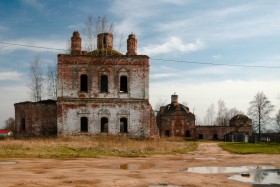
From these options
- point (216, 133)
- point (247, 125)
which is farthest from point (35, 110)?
point (247, 125)

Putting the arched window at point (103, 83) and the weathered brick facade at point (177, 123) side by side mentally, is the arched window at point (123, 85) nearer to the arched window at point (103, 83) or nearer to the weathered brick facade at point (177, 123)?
the arched window at point (103, 83)

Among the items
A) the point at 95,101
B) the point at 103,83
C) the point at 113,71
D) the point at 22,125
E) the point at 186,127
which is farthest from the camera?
the point at 186,127

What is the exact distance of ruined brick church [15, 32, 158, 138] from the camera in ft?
96.3

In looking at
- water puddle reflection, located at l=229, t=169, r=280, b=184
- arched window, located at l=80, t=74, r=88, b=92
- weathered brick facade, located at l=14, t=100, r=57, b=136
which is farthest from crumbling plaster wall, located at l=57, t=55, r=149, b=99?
water puddle reflection, located at l=229, t=169, r=280, b=184

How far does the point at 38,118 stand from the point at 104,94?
19.0ft

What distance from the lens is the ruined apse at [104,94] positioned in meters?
29.4

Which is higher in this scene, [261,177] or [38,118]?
[38,118]

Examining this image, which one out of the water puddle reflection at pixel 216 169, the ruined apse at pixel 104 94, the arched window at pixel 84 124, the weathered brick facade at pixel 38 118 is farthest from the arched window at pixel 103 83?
the water puddle reflection at pixel 216 169

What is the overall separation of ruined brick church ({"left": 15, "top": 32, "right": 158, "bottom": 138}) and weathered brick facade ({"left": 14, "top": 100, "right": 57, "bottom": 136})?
0.08m

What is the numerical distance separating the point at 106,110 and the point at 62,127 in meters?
3.75

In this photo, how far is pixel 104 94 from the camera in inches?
1174

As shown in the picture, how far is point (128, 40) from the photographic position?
103ft

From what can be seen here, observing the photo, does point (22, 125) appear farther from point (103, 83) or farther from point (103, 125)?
point (103, 83)

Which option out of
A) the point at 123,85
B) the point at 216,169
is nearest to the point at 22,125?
the point at 123,85
